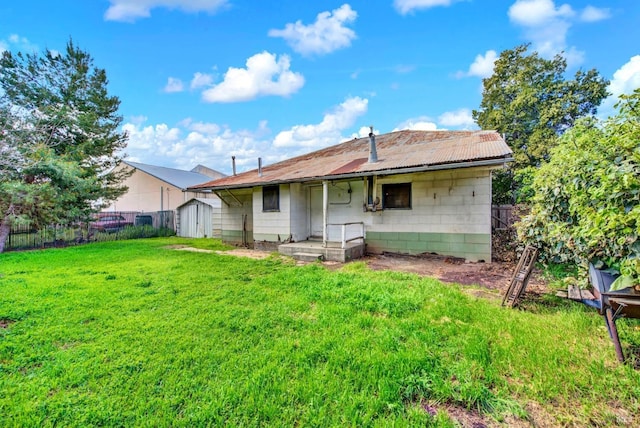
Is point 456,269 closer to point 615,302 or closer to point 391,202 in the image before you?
point 391,202

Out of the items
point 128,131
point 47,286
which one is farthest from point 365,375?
point 128,131

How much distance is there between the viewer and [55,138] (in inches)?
419

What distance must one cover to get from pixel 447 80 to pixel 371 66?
10.1ft

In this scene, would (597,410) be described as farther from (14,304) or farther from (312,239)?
(312,239)

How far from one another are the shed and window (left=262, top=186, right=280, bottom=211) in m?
5.42

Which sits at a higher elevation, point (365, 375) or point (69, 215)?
point (69, 215)

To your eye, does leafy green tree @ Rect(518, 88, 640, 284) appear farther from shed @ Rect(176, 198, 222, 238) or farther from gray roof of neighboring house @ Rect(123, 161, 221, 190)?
gray roof of neighboring house @ Rect(123, 161, 221, 190)

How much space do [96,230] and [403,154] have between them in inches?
549

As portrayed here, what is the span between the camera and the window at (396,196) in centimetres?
749

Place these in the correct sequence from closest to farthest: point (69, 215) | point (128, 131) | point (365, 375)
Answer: point (365, 375), point (69, 215), point (128, 131)

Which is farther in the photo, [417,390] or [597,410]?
[417,390]

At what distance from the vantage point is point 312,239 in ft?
30.1

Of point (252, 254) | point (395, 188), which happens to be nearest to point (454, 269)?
point (395, 188)

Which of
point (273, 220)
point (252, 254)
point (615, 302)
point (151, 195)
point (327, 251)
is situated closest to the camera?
point (615, 302)
